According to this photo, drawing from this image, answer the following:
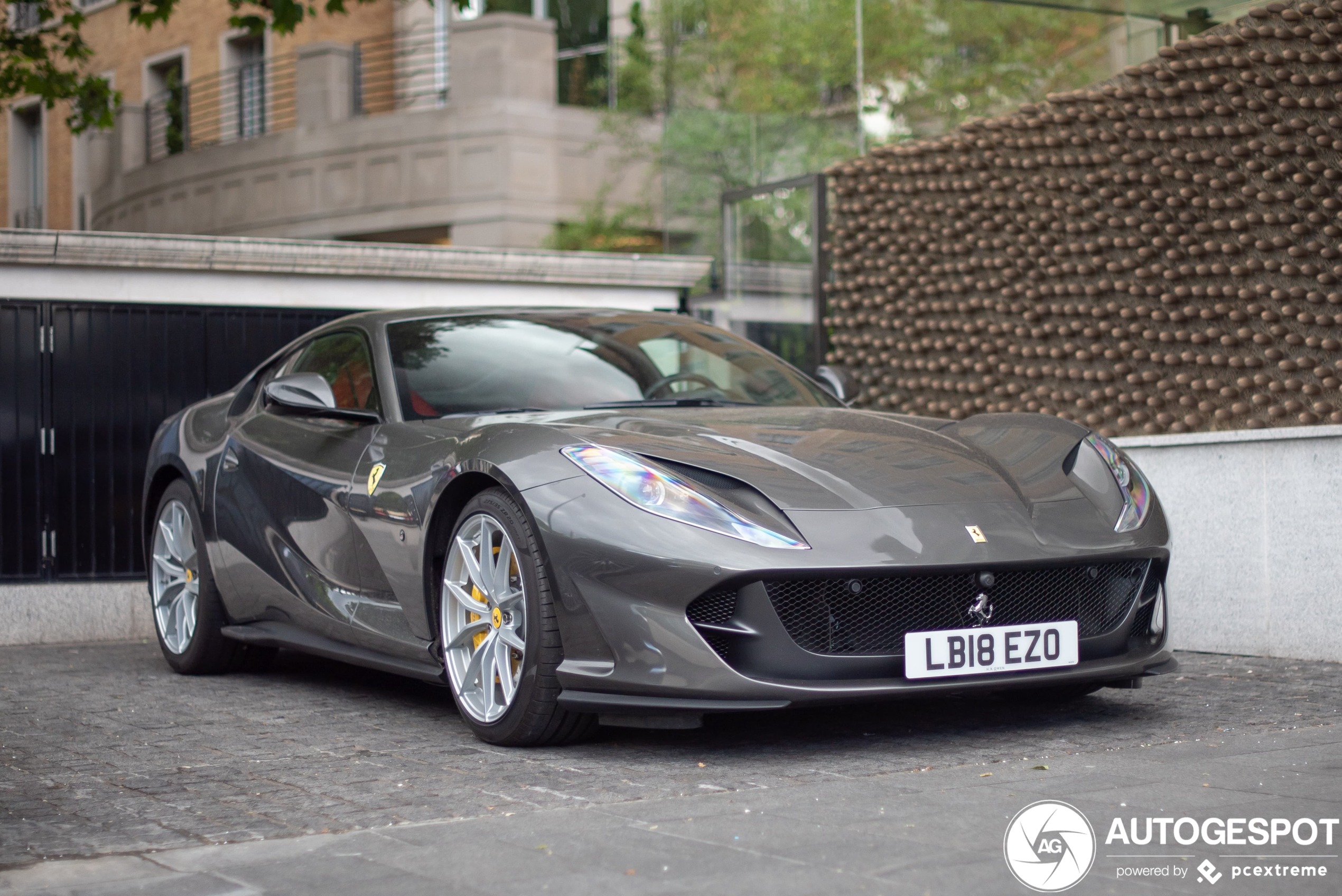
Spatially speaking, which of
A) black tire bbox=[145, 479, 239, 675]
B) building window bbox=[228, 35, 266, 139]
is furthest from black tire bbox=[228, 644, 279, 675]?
building window bbox=[228, 35, 266, 139]

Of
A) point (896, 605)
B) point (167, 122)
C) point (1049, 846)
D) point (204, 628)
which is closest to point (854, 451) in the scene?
point (896, 605)

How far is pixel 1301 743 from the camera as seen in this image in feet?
14.3

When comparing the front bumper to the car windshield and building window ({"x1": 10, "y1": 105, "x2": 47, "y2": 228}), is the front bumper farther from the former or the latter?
building window ({"x1": 10, "y1": 105, "x2": 47, "y2": 228})

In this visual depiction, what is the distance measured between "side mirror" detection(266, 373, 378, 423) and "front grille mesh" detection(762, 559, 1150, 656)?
1.90 m

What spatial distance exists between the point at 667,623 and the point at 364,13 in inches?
904

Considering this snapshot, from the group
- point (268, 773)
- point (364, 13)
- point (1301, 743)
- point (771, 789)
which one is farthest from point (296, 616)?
point (364, 13)

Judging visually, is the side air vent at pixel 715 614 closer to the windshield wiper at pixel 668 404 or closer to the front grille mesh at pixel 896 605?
the front grille mesh at pixel 896 605

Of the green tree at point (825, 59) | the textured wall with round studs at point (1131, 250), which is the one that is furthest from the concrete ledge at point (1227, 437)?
the green tree at point (825, 59)

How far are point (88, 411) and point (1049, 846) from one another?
6.84 metres

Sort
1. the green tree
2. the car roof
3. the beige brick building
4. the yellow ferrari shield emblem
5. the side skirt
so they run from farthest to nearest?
the beige brick building → the green tree → the car roof → the yellow ferrari shield emblem → the side skirt

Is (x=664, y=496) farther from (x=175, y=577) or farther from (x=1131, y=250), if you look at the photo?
(x=1131, y=250)

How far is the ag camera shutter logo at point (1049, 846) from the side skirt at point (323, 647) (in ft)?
6.95

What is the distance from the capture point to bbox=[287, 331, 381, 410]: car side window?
19.0 feet

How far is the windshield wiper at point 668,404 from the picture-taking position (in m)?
5.48
